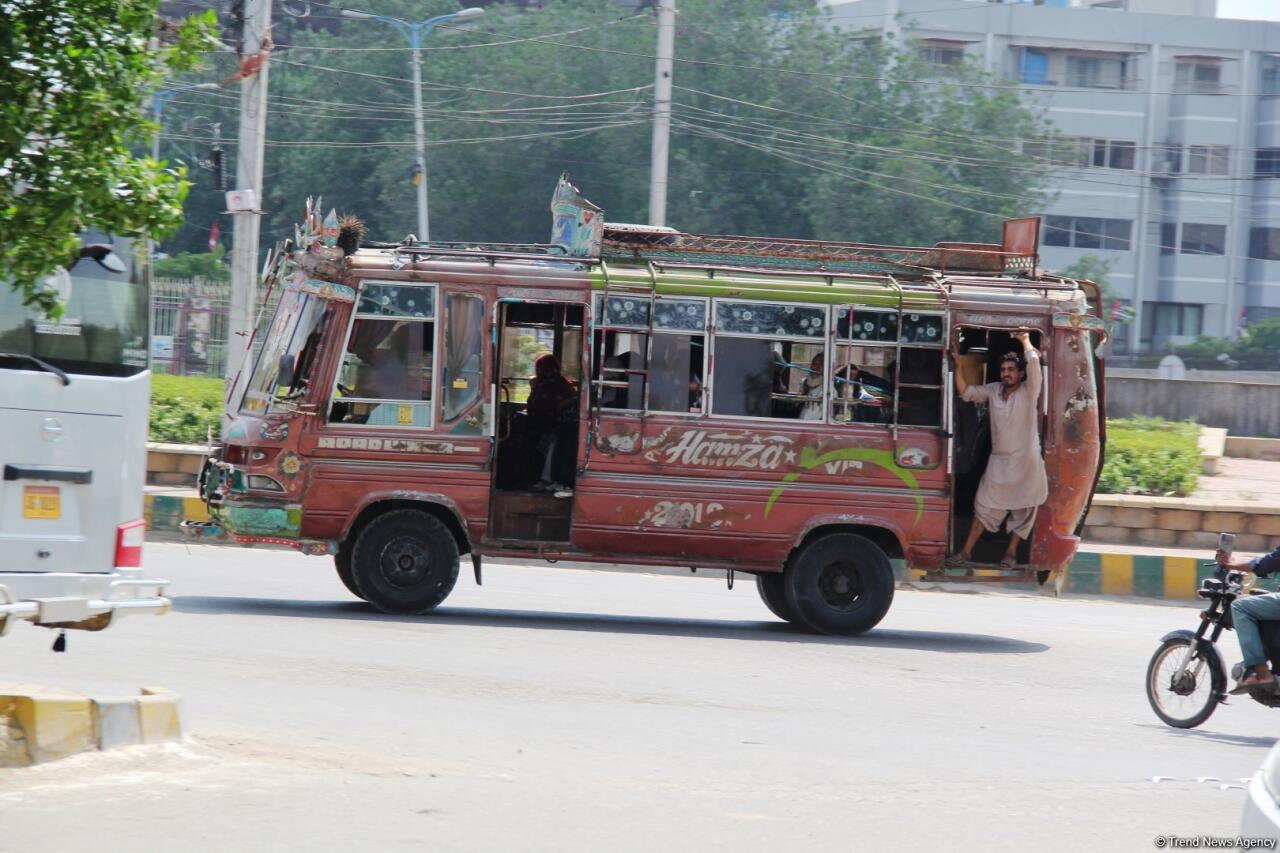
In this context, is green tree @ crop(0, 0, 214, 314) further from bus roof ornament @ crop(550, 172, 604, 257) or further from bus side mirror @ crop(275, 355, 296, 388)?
bus roof ornament @ crop(550, 172, 604, 257)

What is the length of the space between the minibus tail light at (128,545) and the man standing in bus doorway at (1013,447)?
6374 mm

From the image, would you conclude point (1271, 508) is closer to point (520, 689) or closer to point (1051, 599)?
point (1051, 599)

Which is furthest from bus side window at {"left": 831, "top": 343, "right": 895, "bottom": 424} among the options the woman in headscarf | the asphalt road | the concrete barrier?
the concrete barrier

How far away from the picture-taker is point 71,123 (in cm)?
558

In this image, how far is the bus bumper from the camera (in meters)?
6.81

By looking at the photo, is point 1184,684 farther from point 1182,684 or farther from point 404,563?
point 404,563

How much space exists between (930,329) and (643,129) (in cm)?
3818

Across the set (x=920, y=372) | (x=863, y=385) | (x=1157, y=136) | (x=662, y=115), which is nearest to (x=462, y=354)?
(x=863, y=385)

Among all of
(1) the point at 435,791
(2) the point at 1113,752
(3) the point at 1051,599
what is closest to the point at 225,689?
(1) the point at 435,791

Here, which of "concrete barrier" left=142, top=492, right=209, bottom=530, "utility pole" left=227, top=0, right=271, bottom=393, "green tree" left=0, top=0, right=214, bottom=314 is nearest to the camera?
"green tree" left=0, top=0, right=214, bottom=314

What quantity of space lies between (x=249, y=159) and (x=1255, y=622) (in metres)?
12.1

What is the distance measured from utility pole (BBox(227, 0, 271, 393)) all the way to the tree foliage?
2995 centimetres

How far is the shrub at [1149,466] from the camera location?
18406 millimetres

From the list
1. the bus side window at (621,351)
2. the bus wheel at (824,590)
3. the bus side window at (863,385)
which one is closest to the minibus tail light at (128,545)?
the bus side window at (621,351)
